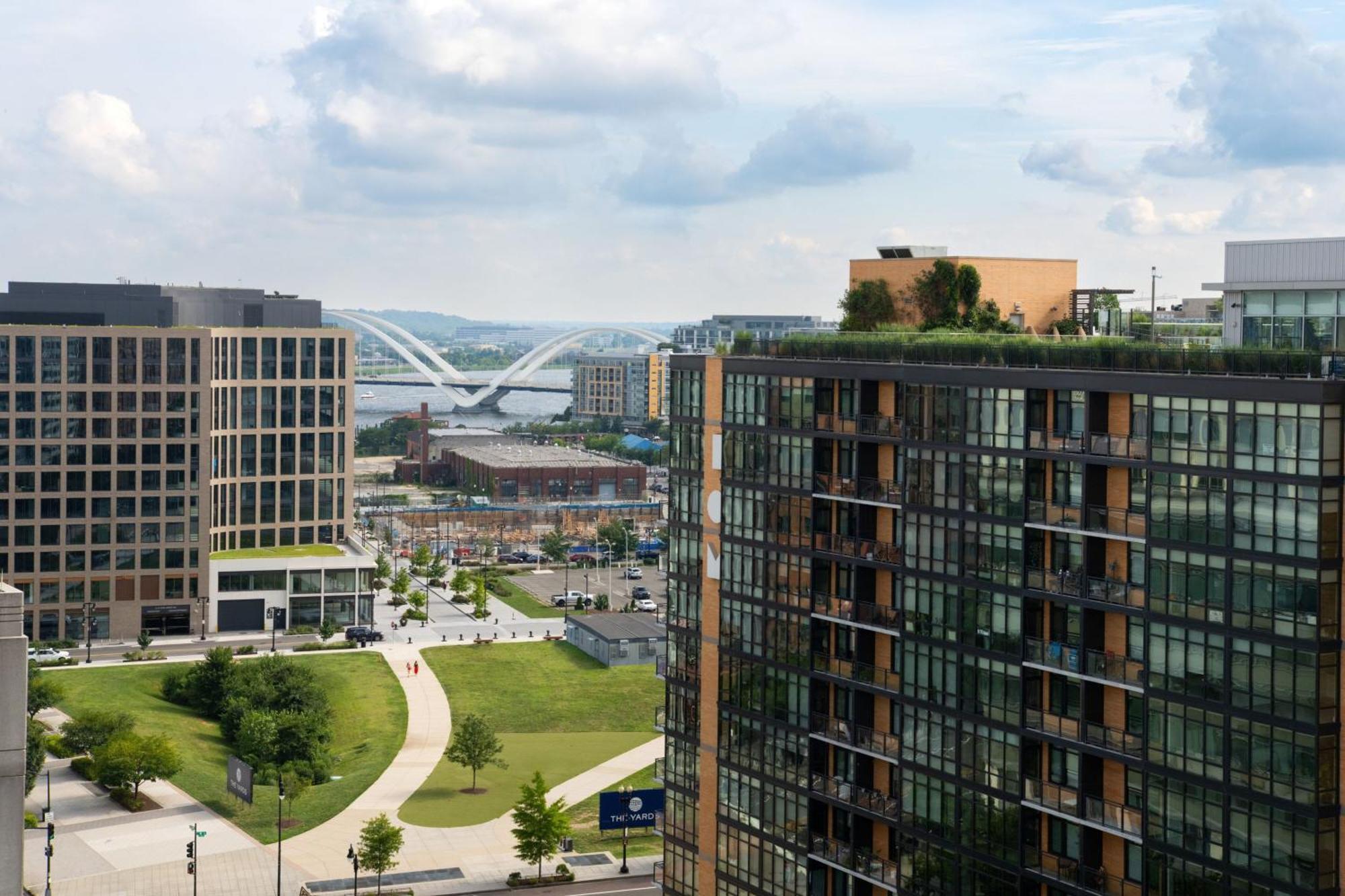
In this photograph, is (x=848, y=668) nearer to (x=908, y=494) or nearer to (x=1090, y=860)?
(x=908, y=494)

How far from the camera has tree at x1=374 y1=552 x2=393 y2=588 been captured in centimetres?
15588

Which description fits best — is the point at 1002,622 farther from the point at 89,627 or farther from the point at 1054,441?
the point at 89,627


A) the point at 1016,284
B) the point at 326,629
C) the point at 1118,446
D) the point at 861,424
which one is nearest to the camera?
the point at 1118,446

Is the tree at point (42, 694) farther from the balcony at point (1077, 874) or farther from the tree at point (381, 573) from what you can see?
the balcony at point (1077, 874)

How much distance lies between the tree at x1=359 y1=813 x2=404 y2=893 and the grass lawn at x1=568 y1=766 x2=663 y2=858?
11081 mm

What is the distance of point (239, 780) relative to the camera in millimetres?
88750

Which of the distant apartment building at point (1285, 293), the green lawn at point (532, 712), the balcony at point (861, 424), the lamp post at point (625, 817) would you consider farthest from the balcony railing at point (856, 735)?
the green lawn at point (532, 712)

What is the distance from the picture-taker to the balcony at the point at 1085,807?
43.4m

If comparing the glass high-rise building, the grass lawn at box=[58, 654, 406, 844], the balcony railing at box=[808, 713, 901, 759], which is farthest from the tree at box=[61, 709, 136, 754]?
the balcony railing at box=[808, 713, 901, 759]

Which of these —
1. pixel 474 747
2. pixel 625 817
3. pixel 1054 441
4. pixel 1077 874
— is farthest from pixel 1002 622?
pixel 474 747

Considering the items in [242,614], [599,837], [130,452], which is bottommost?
[599,837]

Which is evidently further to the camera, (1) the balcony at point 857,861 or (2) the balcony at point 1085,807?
(1) the balcony at point 857,861

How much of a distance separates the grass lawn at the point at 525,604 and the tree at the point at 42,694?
1891 inches

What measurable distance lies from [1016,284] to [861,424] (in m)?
14.4
